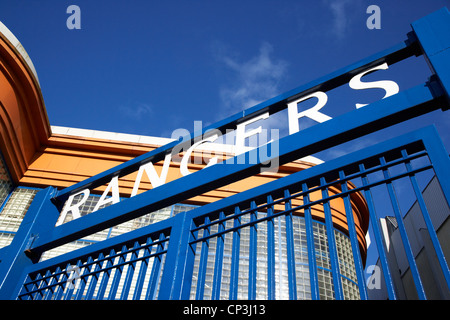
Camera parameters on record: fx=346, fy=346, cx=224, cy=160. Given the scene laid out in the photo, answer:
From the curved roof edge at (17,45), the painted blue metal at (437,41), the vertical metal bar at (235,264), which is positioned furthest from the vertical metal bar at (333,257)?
the curved roof edge at (17,45)

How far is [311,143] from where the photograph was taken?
106 inches

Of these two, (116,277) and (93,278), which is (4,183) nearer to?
(93,278)

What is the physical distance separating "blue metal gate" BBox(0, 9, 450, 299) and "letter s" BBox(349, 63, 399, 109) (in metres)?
0.05

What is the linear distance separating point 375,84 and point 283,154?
0.93m

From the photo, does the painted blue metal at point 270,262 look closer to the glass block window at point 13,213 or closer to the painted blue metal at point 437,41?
the painted blue metal at point 437,41

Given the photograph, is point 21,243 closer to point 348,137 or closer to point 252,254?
point 252,254

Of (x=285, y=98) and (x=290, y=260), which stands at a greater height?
(x=285, y=98)

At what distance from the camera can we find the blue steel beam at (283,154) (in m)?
2.44

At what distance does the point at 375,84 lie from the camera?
9.13 ft

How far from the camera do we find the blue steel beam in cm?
244

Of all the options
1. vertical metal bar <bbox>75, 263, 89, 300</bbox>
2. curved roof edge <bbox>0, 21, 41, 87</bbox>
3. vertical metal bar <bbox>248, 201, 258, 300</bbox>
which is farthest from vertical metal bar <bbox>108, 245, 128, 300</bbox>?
curved roof edge <bbox>0, 21, 41, 87</bbox>

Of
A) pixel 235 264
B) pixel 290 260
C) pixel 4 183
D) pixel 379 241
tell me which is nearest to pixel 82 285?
pixel 235 264

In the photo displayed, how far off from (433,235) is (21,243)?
396 cm

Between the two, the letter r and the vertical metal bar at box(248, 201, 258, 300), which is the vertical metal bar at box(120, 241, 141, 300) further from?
the letter r
